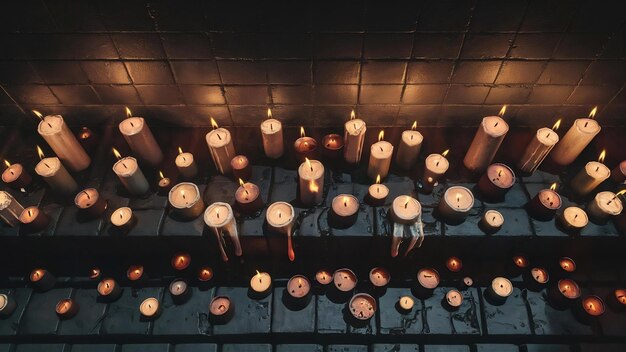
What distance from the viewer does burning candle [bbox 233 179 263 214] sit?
2.61 meters

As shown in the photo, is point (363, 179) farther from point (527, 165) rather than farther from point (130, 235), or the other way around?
point (130, 235)

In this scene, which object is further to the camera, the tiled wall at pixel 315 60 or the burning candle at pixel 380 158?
the burning candle at pixel 380 158

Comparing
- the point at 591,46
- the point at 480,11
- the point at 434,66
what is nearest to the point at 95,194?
the point at 434,66

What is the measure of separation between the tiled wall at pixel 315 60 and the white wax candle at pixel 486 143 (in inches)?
9.4

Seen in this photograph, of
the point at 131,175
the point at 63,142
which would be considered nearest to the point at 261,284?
the point at 131,175

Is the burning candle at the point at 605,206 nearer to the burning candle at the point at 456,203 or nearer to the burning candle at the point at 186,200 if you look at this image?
the burning candle at the point at 456,203

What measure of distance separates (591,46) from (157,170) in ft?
10.2

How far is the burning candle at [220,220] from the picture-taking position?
2471 mm

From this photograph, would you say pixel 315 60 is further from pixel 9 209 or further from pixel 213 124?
pixel 9 209

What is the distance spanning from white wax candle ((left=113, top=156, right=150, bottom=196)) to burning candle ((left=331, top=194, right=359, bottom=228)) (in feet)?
4.54

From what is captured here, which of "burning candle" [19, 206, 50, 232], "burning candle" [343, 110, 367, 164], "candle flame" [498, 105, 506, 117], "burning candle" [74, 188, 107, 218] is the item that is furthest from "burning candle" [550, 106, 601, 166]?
"burning candle" [19, 206, 50, 232]

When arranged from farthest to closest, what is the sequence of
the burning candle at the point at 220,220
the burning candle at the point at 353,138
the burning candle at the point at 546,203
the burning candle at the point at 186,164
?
the burning candle at the point at 186,164
the burning candle at the point at 353,138
the burning candle at the point at 546,203
the burning candle at the point at 220,220

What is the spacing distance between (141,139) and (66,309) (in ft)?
4.15

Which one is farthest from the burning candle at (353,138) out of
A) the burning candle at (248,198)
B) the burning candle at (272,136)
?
the burning candle at (248,198)
